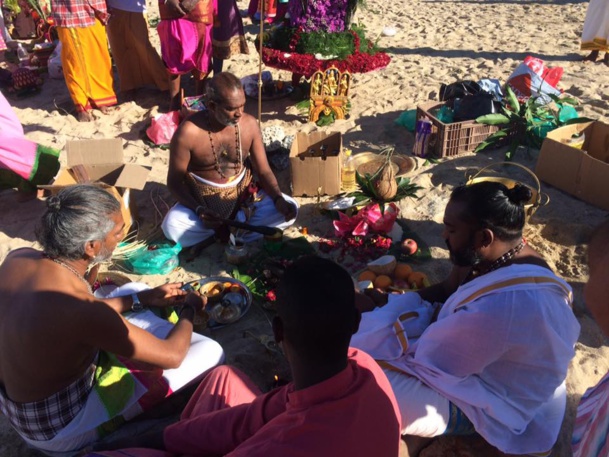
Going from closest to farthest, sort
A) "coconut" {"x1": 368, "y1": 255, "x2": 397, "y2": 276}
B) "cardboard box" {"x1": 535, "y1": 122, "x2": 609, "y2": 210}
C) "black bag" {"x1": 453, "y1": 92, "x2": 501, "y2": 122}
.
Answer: "coconut" {"x1": 368, "y1": 255, "x2": 397, "y2": 276}, "cardboard box" {"x1": 535, "y1": 122, "x2": 609, "y2": 210}, "black bag" {"x1": 453, "y1": 92, "x2": 501, "y2": 122}

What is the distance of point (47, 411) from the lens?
2.57 metres

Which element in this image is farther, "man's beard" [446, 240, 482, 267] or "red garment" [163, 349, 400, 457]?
"man's beard" [446, 240, 482, 267]

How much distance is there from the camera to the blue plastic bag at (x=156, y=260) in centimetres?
429

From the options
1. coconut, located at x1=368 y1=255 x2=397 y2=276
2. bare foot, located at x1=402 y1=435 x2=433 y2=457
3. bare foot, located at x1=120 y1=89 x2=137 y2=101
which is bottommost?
bare foot, located at x1=402 y1=435 x2=433 y2=457

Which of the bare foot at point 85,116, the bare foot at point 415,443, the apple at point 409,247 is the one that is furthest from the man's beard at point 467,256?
the bare foot at point 85,116

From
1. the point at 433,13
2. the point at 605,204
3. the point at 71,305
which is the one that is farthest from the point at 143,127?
the point at 433,13

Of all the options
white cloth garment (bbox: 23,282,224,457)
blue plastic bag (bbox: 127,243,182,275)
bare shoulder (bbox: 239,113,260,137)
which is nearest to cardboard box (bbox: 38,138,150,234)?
blue plastic bag (bbox: 127,243,182,275)

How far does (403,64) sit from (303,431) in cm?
773

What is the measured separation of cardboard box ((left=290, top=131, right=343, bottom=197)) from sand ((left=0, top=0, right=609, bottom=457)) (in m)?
0.20

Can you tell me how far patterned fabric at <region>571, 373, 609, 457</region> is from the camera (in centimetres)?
179

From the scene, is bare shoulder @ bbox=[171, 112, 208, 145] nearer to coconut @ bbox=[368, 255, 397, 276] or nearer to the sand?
the sand

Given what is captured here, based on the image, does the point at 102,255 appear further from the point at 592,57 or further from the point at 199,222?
the point at 592,57

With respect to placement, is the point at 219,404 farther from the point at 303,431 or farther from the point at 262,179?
the point at 262,179

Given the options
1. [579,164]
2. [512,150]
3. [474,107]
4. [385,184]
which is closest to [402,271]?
[385,184]
